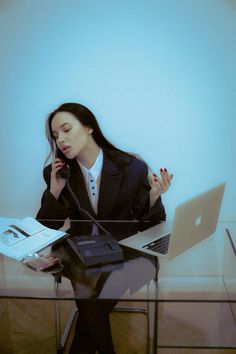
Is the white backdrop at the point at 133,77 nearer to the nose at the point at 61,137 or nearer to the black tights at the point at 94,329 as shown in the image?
the nose at the point at 61,137

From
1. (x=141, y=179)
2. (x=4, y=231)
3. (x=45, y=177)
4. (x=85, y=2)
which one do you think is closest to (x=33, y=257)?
(x=4, y=231)

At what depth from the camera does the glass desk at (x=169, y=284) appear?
55.5 inches

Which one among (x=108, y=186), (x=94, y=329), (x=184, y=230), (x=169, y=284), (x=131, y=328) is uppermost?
(x=108, y=186)

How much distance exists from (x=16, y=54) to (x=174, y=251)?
52.9 inches

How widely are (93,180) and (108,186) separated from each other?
9 cm

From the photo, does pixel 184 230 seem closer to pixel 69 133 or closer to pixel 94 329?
pixel 94 329

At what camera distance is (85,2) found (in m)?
1.91

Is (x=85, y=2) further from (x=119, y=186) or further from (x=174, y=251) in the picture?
(x=174, y=251)

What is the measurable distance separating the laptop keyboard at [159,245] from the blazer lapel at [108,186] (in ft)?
1.24

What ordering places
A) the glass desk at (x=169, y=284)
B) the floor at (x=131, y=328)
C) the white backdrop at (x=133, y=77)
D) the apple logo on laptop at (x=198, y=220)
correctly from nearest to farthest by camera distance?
the glass desk at (x=169, y=284) < the apple logo on laptop at (x=198, y=220) < the white backdrop at (x=133, y=77) < the floor at (x=131, y=328)

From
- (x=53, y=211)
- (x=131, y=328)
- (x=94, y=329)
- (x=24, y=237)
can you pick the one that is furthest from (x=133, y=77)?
(x=131, y=328)

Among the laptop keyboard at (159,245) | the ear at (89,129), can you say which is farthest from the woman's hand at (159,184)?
the ear at (89,129)

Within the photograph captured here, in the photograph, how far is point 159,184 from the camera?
6.58 feet

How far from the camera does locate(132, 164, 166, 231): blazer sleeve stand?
6.61 feet
